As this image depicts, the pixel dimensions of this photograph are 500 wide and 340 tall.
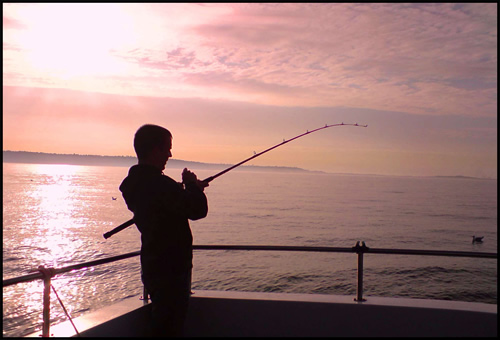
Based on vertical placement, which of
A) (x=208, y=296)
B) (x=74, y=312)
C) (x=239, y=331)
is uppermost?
(x=208, y=296)

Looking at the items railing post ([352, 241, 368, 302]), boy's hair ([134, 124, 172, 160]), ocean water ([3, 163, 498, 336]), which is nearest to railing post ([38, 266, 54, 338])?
boy's hair ([134, 124, 172, 160])

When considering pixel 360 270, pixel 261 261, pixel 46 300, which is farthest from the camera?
pixel 261 261

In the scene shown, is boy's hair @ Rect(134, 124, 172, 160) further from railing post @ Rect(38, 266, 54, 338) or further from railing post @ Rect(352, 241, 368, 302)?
railing post @ Rect(352, 241, 368, 302)

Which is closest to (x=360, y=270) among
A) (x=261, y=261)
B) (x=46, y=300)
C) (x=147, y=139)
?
(x=147, y=139)

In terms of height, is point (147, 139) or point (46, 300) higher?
point (147, 139)

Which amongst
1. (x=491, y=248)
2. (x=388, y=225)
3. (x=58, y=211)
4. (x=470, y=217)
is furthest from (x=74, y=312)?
(x=470, y=217)

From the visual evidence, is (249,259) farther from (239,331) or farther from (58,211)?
(58,211)

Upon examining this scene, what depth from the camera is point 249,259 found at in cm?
2856

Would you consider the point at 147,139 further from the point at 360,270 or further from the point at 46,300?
the point at 360,270

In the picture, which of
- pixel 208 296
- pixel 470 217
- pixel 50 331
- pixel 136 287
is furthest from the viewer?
pixel 470 217

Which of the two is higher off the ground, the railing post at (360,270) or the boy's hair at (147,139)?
the boy's hair at (147,139)

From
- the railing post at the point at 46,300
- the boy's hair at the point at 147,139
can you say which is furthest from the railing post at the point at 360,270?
the railing post at the point at 46,300

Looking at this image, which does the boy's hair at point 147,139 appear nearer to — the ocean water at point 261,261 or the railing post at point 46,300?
the railing post at point 46,300

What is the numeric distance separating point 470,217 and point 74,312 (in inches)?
2195
